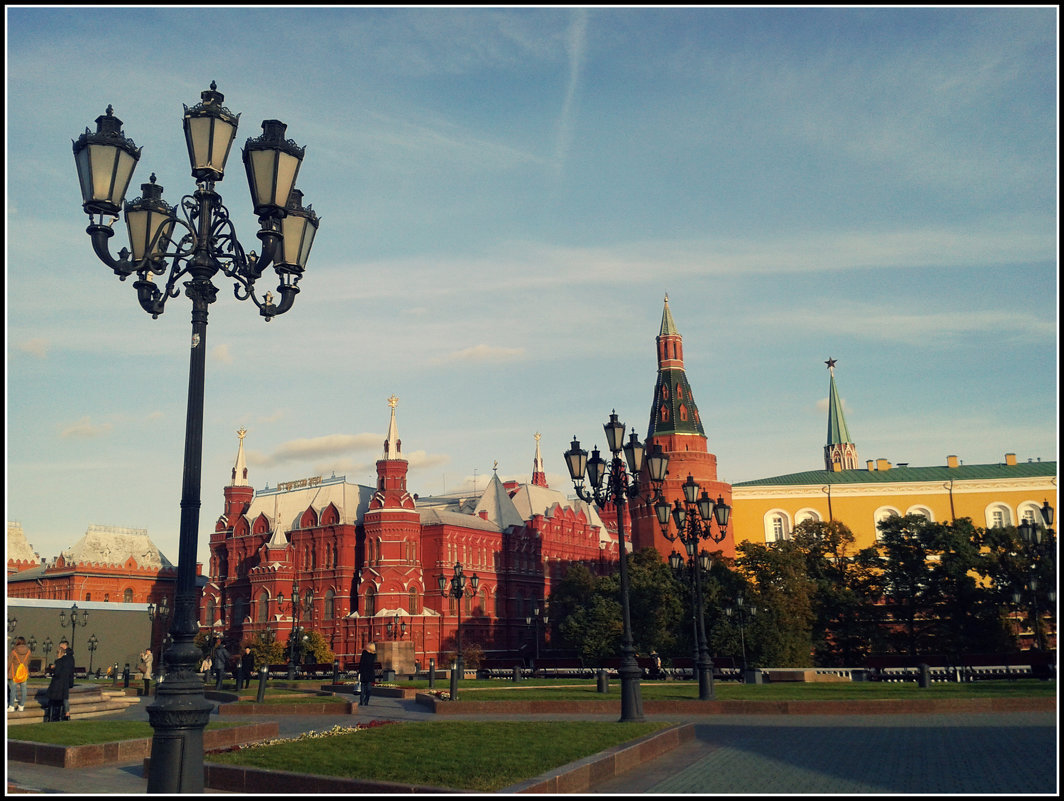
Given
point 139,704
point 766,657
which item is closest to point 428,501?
point 766,657

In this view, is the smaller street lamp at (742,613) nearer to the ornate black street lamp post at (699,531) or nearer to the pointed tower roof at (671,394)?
the ornate black street lamp post at (699,531)

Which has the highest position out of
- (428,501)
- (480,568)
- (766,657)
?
(428,501)

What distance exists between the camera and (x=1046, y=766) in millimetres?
11562

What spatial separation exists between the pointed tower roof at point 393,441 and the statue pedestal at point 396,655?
548 inches

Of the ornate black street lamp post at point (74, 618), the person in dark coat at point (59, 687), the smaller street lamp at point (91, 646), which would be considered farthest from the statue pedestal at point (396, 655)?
the person in dark coat at point (59, 687)

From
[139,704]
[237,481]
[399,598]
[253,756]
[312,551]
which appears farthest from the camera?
[237,481]

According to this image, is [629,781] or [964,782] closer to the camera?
[964,782]

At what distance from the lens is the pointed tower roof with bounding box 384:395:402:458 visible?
67.9 metres

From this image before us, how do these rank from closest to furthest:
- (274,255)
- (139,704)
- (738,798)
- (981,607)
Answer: (738,798) → (274,255) → (139,704) → (981,607)

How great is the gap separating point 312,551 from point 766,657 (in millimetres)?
37052

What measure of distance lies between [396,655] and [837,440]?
8043cm

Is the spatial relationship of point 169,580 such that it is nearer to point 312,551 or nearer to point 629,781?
point 312,551

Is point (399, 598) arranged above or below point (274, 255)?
below

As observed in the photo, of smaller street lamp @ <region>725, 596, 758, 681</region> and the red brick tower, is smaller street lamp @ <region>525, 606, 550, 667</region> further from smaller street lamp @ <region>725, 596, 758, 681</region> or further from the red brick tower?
smaller street lamp @ <region>725, 596, 758, 681</region>
